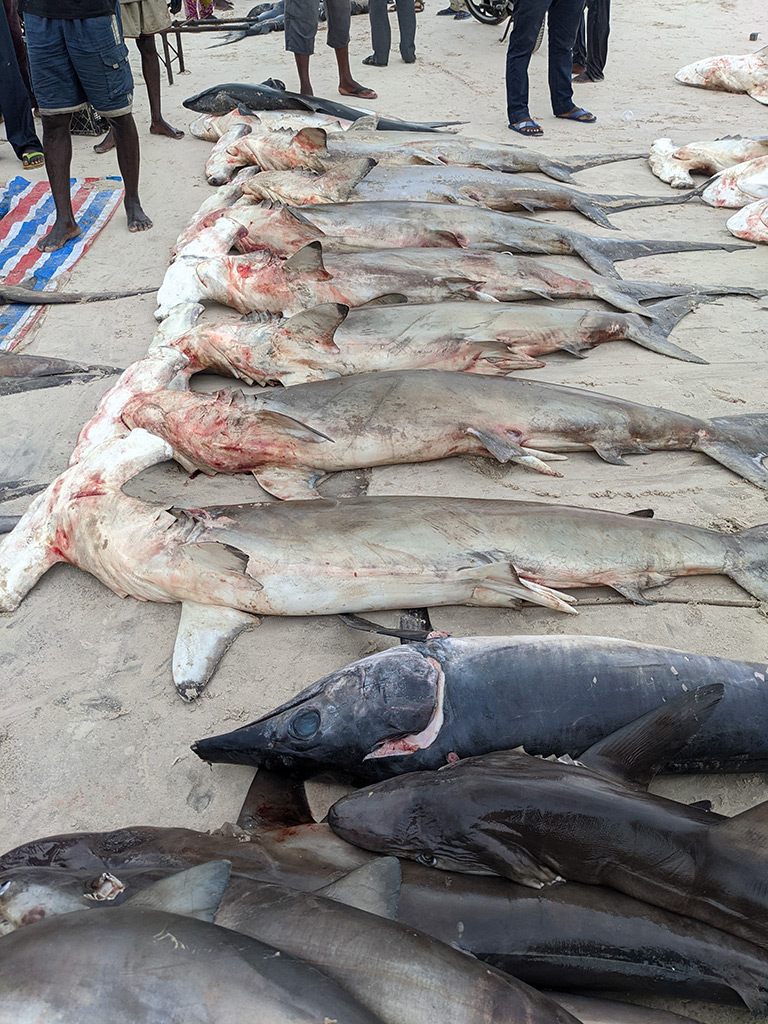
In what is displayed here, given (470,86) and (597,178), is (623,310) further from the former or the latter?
(470,86)

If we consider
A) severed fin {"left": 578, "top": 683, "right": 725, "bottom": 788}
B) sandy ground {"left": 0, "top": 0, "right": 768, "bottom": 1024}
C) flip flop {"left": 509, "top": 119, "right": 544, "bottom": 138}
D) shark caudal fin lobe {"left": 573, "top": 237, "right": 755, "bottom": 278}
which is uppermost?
flip flop {"left": 509, "top": 119, "right": 544, "bottom": 138}

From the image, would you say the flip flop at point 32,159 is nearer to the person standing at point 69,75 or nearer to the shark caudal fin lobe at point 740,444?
the person standing at point 69,75

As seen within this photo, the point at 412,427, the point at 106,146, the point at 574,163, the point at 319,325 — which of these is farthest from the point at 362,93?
the point at 412,427

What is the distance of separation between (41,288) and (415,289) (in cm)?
289

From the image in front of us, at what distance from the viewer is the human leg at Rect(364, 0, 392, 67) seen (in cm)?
1126

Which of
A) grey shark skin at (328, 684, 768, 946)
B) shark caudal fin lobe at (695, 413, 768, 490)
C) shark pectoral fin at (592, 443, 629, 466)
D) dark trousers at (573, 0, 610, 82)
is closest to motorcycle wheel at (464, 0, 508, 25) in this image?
dark trousers at (573, 0, 610, 82)

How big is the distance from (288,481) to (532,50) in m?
7.05

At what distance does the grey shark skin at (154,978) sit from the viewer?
4.62 feet

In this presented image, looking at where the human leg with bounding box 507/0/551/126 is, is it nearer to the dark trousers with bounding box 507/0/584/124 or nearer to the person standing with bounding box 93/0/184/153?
the dark trousers with bounding box 507/0/584/124

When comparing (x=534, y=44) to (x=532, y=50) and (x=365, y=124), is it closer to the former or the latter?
(x=532, y=50)

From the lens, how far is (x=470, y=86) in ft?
34.9

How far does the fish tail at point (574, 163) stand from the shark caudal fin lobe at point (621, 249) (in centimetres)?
184

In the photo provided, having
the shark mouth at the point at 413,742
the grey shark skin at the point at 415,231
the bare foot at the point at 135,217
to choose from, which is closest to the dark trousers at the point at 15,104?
the bare foot at the point at 135,217

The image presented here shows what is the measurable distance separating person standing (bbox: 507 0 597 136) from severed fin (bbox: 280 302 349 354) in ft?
18.8
